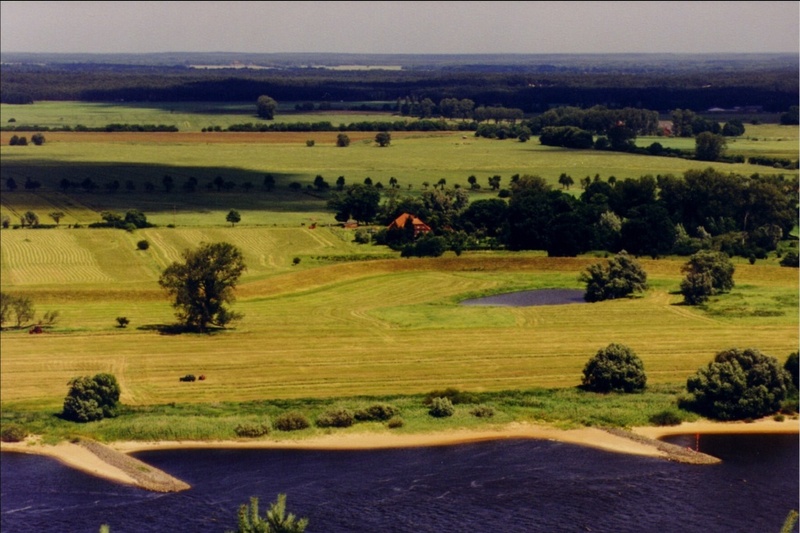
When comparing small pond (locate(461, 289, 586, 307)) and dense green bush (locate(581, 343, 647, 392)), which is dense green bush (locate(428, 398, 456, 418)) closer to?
dense green bush (locate(581, 343, 647, 392))

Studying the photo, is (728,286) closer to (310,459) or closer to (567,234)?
(567,234)

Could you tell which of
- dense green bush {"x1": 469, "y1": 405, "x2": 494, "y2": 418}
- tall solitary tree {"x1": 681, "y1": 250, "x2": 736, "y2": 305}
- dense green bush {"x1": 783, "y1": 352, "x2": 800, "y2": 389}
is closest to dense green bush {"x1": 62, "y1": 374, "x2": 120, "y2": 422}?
dense green bush {"x1": 469, "y1": 405, "x2": 494, "y2": 418}

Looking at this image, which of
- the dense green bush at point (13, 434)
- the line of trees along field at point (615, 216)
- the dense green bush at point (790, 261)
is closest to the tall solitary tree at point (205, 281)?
the dense green bush at point (13, 434)

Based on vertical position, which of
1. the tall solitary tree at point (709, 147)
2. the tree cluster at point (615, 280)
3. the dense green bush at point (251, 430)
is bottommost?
the dense green bush at point (251, 430)

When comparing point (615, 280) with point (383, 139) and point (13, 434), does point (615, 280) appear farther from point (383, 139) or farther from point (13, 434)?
point (383, 139)

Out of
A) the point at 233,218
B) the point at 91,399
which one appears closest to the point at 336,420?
the point at 91,399

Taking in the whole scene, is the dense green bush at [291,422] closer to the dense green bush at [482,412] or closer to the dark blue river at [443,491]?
the dark blue river at [443,491]
